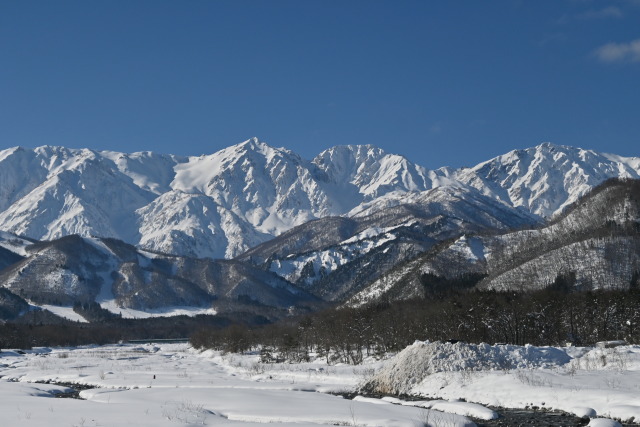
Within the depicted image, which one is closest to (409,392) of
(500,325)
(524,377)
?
(524,377)

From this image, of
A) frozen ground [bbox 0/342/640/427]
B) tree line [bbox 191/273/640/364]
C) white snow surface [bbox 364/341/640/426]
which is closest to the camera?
frozen ground [bbox 0/342/640/427]

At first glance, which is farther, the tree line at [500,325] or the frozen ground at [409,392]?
the tree line at [500,325]

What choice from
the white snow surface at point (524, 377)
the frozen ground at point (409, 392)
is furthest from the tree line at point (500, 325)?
the white snow surface at point (524, 377)

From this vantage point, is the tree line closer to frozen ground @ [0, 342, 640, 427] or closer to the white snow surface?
frozen ground @ [0, 342, 640, 427]

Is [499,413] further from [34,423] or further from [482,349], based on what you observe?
[34,423]

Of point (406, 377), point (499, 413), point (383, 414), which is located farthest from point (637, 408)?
point (406, 377)

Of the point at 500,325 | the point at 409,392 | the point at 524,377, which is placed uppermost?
the point at 500,325

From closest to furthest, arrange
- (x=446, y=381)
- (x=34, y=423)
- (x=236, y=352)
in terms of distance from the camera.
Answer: (x=34, y=423) < (x=446, y=381) < (x=236, y=352)

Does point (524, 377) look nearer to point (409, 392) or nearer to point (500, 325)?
point (409, 392)

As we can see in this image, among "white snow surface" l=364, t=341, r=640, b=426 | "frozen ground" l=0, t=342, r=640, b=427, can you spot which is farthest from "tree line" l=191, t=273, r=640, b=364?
"white snow surface" l=364, t=341, r=640, b=426

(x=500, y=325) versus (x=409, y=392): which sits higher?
(x=500, y=325)

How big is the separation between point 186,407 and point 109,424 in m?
A: 8.60

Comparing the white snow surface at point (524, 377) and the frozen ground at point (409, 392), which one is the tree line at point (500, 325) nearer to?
the frozen ground at point (409, 392)

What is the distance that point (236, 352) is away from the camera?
16800 cm
